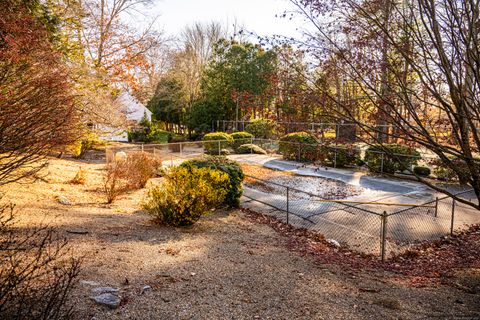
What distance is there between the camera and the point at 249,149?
21.0m

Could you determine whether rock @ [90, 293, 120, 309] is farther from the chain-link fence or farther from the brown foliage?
the chain-link fence

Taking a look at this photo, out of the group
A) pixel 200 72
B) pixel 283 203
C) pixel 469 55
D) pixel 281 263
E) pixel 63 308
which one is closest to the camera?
pixel 63 308

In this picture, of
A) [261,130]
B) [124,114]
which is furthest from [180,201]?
[261,130]

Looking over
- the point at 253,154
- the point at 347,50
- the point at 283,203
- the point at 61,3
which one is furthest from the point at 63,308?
the point at 253,154

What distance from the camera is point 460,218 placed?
7.84m

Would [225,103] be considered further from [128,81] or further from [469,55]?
[469,55]

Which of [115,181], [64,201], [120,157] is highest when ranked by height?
[120,157]

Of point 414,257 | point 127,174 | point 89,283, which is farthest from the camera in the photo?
point 127,174

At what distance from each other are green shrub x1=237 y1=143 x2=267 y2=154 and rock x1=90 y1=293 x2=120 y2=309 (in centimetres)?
1811

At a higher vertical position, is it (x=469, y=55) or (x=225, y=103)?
(x=225, y=103)

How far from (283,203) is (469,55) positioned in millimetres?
5725

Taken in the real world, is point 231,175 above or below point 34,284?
above

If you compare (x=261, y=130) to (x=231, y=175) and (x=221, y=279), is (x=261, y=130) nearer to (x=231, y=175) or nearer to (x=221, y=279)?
(x=231, y=175)

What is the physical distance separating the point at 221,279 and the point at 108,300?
1.38 metres
